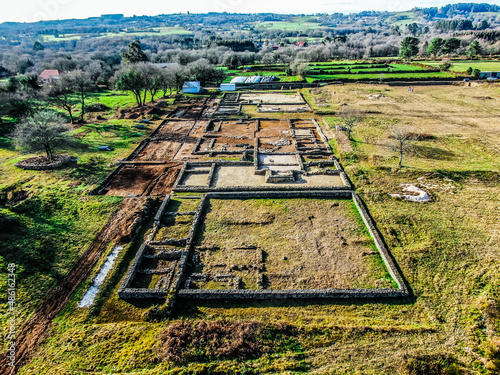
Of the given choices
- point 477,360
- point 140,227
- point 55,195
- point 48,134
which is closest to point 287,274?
point 477,360

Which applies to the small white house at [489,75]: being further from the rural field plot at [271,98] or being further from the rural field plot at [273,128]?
the rural field plot at [273,128]

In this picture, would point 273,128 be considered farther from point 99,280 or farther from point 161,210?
point 99,280

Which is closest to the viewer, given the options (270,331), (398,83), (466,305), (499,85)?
(270,331)

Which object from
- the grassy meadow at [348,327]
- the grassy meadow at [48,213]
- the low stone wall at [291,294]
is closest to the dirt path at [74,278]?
the grassy meadow at [48,213]

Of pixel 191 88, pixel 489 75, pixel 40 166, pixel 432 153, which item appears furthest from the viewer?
pixel 489 75

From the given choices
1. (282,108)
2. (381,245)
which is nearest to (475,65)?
(282,108)

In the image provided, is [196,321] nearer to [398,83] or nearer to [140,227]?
[140,227]
